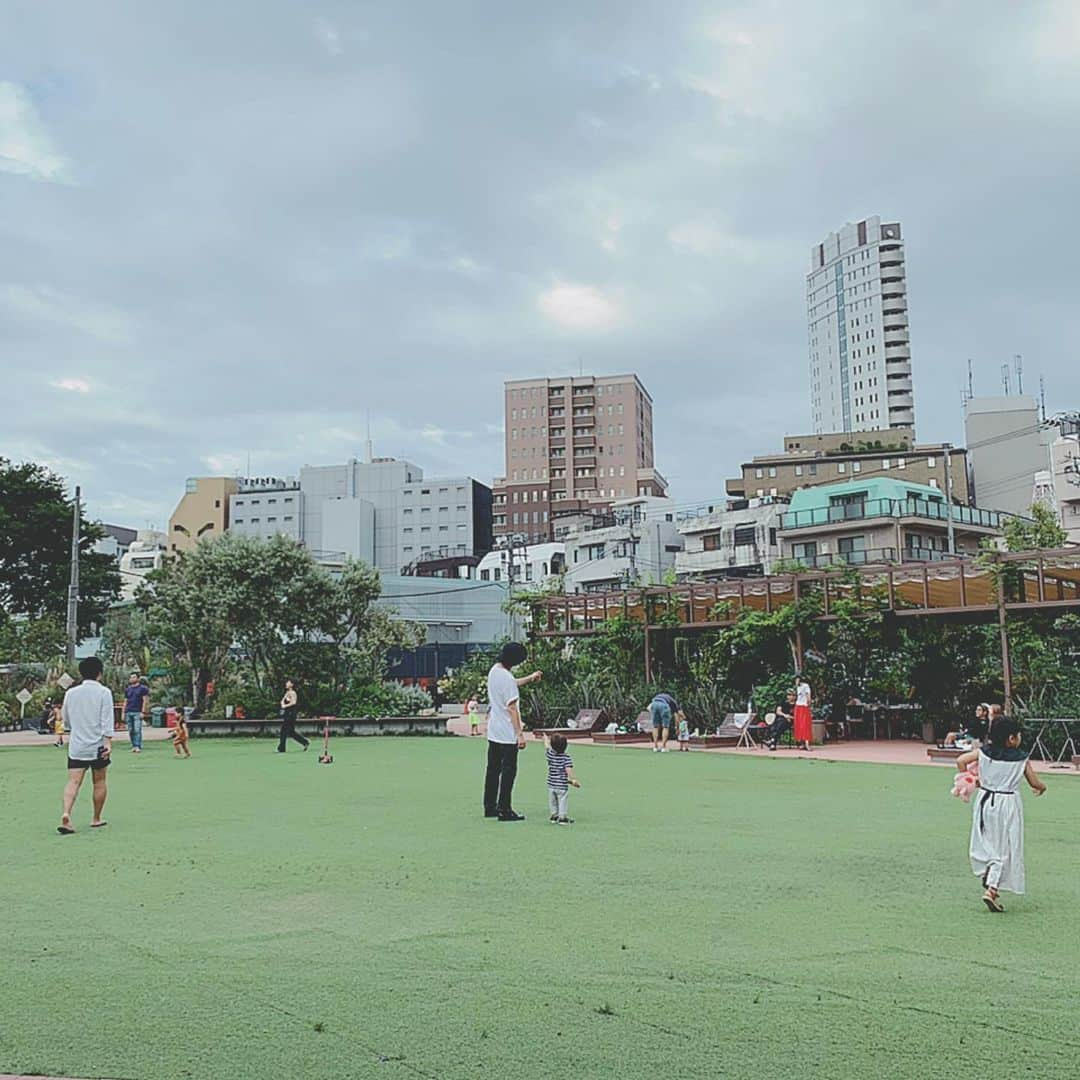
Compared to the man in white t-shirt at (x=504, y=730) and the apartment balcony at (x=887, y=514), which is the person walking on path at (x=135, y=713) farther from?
the apartment balcony at (x=887, y=514)

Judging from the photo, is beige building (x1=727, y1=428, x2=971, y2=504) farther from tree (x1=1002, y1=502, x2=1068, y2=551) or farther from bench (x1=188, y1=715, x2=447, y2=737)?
bench (x1=188, y1=715, x2=447, y2=737)

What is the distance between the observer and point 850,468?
88250 mm

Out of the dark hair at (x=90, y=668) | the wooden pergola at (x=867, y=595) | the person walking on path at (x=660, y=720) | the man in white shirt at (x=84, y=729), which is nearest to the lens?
the man in white shirt at (x=84, y=729)

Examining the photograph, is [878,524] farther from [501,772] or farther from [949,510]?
[501,772]

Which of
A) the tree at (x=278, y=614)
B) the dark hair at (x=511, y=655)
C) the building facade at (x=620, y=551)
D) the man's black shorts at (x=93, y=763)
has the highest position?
the building facade at (x=620, y=551)

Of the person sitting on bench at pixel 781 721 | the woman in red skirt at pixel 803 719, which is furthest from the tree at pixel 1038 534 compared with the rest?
the woman in red skirt at pixel 803 719

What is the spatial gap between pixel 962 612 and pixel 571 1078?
20.7 m

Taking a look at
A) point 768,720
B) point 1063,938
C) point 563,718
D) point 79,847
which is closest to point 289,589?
point 563,718

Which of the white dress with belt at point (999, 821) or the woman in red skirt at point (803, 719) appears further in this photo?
the woman in red skirt at point (803, 719)

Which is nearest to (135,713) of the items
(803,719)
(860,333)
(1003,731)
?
(803,719)

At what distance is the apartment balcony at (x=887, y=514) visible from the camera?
61.4 meters

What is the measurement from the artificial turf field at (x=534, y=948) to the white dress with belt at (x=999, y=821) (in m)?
0.27

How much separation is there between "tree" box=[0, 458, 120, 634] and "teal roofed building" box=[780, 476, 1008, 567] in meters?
33.7

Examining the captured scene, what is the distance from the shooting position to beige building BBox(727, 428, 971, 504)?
8151 centimetres
